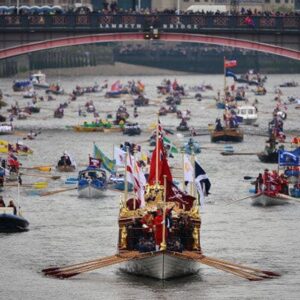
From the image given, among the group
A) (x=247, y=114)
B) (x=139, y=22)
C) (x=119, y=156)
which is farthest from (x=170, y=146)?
(x=247, y=114)

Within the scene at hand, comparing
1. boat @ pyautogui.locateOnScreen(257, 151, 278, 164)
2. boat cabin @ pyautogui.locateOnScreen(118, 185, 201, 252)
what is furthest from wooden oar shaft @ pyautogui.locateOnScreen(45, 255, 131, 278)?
boat @ pyautogui.locateOnScreen(257, 151, 278, 164)

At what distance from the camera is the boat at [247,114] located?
18538cm

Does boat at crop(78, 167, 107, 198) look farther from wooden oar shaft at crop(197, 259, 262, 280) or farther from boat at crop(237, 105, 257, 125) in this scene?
boat at crop(237, 105, 257, 125)

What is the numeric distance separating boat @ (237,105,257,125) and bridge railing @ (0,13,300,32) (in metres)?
20.2

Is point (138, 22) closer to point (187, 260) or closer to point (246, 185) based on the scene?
point (246, 185)

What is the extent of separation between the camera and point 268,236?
10550 centimetres

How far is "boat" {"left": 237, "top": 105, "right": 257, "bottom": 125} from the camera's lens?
185 m

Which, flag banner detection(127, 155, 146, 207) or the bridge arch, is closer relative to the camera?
flag banner detection(127, 155, 146, 207)

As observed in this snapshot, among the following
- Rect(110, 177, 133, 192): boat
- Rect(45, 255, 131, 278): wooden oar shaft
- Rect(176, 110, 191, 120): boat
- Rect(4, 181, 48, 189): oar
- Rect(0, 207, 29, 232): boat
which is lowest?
Rect(176, 110, 191, 120): boat

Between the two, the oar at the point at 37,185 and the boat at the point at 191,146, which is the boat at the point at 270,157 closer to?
the boat at the point at 191,146

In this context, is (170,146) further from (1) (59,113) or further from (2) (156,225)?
(1) (59,113)

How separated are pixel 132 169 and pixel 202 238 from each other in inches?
441

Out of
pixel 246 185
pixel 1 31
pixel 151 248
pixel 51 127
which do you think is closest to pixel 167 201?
pixel 151 248

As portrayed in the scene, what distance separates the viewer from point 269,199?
11775 cm
